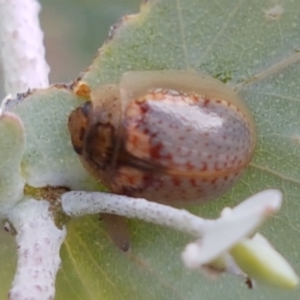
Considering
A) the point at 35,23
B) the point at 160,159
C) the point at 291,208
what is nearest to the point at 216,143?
the point at 160,159

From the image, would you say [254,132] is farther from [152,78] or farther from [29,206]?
[29,206]

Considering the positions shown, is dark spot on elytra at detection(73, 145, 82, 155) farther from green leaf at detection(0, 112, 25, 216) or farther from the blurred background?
the blurred background

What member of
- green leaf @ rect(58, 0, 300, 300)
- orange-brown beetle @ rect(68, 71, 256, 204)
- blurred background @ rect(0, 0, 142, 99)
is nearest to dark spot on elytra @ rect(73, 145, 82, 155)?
orange-brown beetle @ rect(68, 71, 256, 204)

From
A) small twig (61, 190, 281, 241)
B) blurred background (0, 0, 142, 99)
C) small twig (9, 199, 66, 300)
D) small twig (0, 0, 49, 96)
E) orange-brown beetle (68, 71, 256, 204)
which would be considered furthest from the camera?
blurred background (0, 0, 142, 99)

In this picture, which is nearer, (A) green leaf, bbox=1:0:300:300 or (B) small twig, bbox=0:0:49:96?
(A) green leaf, bbox=1:0:300:300

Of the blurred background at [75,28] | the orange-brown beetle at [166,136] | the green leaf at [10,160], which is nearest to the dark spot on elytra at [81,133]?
the orange-brown beetle at [166,136]

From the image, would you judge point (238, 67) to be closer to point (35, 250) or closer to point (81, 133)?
point (81, 133)

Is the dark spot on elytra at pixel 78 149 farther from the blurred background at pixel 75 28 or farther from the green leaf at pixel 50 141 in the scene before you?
the blurred background at pixel 75 28

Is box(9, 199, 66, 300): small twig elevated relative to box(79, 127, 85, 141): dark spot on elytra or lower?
lower
